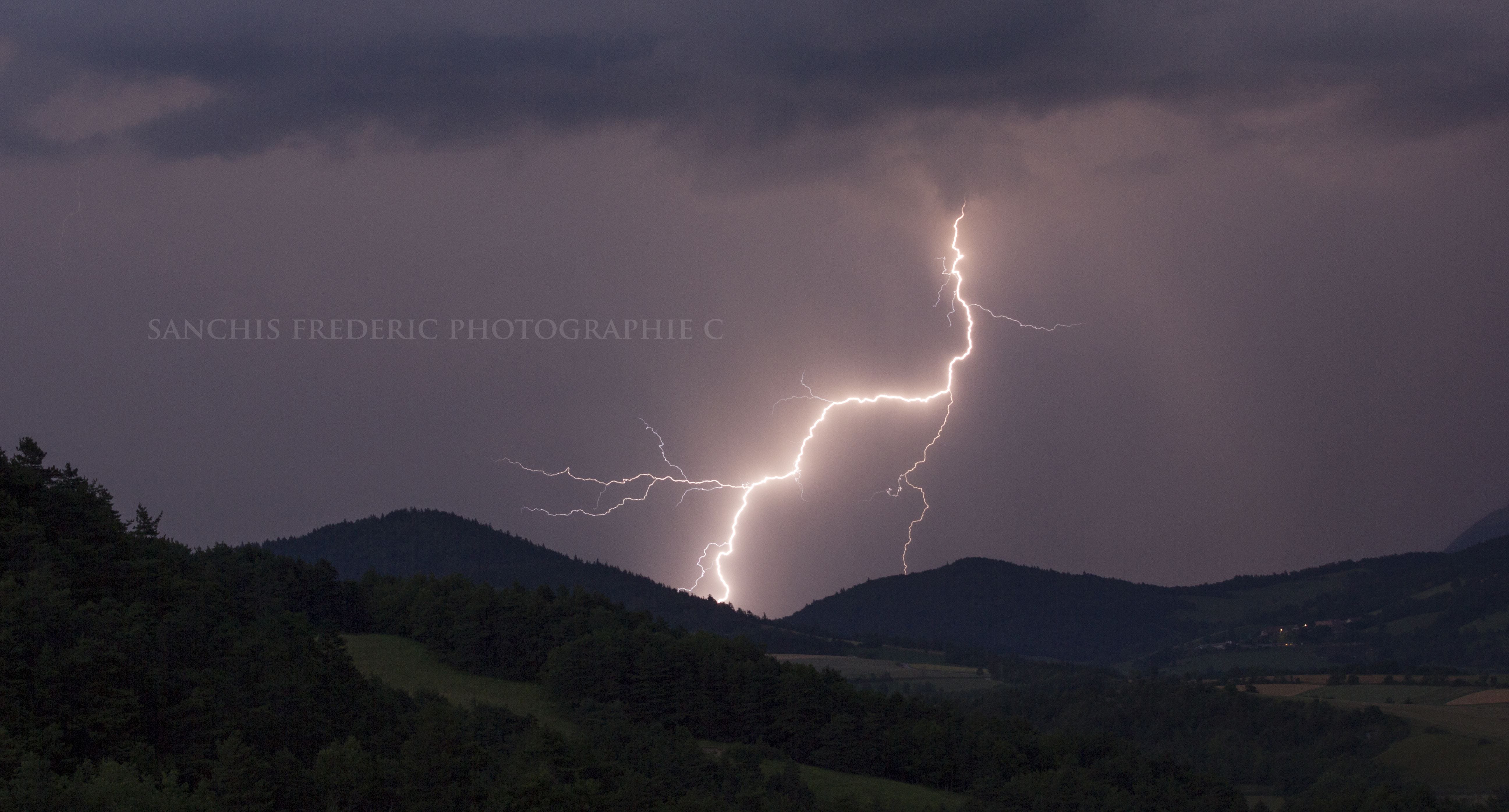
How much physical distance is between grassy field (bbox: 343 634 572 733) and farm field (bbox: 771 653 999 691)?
62.7m

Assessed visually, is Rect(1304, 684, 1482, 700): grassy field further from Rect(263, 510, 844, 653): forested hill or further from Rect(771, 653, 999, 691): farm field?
Rect(263, 510, 844, 653): forested hill

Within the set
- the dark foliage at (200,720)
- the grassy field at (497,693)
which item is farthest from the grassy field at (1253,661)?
the dark foliage at (200,720)

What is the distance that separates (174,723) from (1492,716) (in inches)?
3988

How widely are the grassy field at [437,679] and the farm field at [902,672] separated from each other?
206 feet

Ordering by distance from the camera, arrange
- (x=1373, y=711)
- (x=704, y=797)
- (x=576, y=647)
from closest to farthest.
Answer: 1. (x=704, y=797)
2. (x=576, y=647)
3. (x=1373, y=711)

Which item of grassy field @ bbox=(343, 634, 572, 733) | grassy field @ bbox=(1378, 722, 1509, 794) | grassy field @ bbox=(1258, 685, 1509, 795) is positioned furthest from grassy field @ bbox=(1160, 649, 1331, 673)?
grassy field @ bbox=(343, 634, 572, 733)

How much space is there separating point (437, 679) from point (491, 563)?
107 metres

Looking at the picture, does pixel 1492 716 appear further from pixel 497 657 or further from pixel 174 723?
pixel 174 723

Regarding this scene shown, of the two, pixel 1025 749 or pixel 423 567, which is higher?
pixel 423 567

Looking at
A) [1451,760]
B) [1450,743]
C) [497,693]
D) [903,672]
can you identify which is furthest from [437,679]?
[903,672]

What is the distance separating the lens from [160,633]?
33.2 m

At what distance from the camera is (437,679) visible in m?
63.4

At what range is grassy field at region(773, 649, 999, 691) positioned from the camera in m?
133

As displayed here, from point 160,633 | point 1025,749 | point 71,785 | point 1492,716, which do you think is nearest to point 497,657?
point 1025,749
